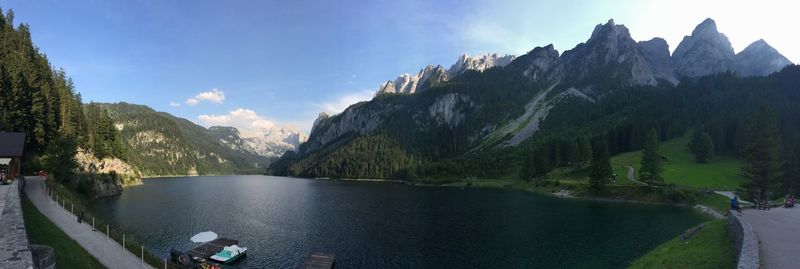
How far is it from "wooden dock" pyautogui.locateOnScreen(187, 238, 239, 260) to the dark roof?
37.3m

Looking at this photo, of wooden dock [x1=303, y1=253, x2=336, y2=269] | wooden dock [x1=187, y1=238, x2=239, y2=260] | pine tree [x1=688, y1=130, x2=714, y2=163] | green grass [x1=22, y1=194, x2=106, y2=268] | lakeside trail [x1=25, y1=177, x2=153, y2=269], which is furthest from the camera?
pine tree [x1=688, y1=130, x2=714, y2=163]

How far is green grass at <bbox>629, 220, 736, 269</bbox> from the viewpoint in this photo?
34.2 meters

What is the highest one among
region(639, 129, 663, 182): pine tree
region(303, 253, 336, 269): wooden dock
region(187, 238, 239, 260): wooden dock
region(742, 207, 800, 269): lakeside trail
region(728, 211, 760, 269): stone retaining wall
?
region(639, 129, 663, 182): pine tree

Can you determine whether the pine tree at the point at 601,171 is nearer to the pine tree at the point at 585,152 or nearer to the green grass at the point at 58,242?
the pine tree at the point at 585,152

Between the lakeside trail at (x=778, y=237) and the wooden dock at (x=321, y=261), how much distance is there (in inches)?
1771

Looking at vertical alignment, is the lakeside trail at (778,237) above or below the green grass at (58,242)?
above

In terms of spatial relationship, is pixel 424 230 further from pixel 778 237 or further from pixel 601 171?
pixel 601 171

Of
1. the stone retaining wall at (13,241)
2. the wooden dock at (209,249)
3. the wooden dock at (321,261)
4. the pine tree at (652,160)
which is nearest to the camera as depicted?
the stone retaining wall at (13,241)

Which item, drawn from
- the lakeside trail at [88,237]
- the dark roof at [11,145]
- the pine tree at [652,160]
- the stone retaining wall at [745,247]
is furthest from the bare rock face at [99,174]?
the pine tree at [652,160]

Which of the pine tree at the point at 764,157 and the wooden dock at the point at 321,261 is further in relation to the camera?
the pine tree at the point at 764,157

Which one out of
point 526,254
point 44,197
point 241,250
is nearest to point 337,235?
point 241,250

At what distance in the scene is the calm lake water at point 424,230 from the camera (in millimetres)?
56594

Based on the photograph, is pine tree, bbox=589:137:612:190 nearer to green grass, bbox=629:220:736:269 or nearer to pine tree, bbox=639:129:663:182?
pine tree, bbox=639:129:663:182

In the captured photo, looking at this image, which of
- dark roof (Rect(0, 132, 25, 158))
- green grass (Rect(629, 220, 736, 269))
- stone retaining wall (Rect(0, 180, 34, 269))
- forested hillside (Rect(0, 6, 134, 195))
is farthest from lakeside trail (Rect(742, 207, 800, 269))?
forested hillside (Rect(0, 6, 134, 195))
